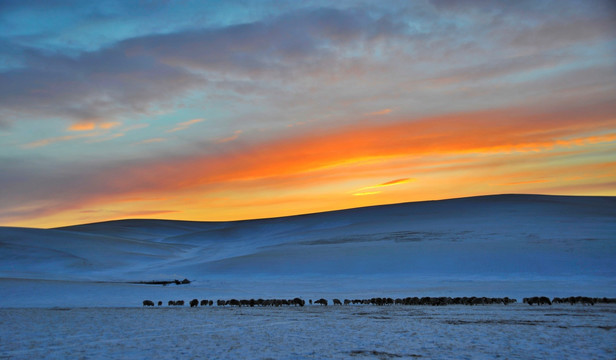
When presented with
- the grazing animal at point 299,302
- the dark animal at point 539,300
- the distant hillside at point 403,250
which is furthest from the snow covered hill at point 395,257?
the grazing animal at point 299,302

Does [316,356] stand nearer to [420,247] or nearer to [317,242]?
[420,247]

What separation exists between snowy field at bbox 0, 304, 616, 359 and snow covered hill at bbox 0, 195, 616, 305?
26.2ft

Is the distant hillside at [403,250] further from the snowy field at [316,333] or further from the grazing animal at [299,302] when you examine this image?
the snowy field at [316,333]

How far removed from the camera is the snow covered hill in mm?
30812

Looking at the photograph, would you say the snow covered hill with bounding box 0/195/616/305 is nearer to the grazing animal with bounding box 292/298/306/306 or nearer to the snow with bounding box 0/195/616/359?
the snow with bounding box 0/195/616/359

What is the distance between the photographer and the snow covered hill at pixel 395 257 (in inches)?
1213

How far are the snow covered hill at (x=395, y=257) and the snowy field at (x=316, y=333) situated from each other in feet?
26.2

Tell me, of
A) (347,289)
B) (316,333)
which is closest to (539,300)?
(316,333)

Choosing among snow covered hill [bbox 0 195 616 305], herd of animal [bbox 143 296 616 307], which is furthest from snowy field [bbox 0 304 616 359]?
snow covered hill [bbox 0 195 616 305]

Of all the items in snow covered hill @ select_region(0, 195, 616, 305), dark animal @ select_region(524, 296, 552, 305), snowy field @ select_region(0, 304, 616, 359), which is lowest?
snowy field @ select_region(0, 304, 616, 359)

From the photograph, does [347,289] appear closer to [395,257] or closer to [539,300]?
[539,300]

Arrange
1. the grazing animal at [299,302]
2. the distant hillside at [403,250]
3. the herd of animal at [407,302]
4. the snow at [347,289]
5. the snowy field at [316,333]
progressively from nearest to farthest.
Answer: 1. the snowy field at [316,333]
2. the snow at [347,289]
3. the herd of animal at [407,302]
4. the grazing animal at [299,302]
5. the distant hillside at [403,250]

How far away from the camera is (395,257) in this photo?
3912 centimetres

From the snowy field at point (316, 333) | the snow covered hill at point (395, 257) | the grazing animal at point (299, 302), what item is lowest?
the snowy field at point (316, 333)
